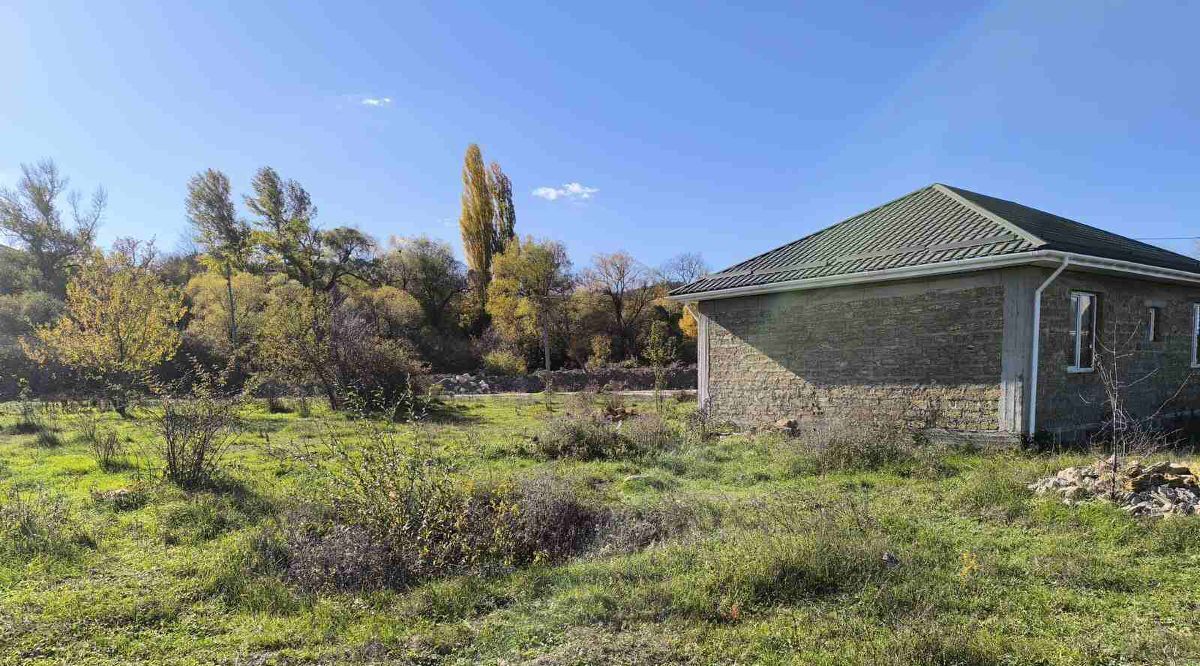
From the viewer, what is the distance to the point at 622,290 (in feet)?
113

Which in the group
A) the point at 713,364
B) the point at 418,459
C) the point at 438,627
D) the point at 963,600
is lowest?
the point at 438,627

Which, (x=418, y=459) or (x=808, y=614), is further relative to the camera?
(x=418, y=459)

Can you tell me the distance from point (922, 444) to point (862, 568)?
5103 millimetres

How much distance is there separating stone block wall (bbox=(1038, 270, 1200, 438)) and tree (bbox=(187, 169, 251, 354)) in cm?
3167

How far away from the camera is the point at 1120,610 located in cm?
352

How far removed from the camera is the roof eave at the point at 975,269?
25.1 ft

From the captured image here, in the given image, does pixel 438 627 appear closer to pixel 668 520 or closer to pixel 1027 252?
pixel 668 520

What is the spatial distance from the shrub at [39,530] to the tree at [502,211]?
33072 mm

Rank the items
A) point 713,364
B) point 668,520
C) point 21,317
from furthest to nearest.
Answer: point 21,317, point 713,364, point 668,520

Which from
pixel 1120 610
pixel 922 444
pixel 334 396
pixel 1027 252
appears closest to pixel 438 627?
pixel 1120 610

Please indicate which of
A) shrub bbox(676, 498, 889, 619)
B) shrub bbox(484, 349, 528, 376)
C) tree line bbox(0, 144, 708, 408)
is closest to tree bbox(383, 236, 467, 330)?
tree line bbox(0, 144, 708, 408)

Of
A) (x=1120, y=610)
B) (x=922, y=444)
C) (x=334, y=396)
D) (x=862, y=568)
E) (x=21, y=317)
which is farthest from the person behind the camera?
(x=21, y=317)

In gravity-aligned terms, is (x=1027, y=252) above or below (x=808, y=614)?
above

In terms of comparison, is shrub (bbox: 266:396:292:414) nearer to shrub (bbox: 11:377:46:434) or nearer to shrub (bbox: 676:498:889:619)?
shrub (bbox: 11:377:46:434)
